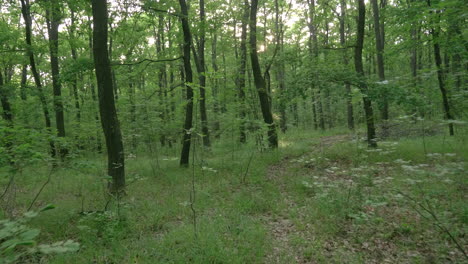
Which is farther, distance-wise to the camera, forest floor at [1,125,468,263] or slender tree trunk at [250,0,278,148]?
slender tree trunk at [250,0,278,148]

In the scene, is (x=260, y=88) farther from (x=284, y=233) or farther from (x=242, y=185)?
(x=284, y=233)

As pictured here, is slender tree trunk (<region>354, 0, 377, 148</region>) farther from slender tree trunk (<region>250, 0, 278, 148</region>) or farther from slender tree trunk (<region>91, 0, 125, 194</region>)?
slender tree trunk (<region>91, 0, 125, 194</region>)

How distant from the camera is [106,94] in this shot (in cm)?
636

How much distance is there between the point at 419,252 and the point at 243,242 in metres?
2.90

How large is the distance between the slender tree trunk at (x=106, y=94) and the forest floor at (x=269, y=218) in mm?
780

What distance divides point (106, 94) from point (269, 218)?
5.27m

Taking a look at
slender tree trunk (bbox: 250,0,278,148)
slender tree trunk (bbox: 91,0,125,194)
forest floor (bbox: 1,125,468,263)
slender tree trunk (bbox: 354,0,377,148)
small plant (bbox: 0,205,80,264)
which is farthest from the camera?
slender tree trunk (bbox: 250,0,278,148)

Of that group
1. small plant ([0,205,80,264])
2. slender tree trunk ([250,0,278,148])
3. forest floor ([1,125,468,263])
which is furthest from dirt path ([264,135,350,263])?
slender tree trunk ([250,0,278,148])

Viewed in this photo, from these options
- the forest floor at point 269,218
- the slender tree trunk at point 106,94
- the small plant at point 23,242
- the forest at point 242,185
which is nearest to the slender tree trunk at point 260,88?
the forest at point 242,185

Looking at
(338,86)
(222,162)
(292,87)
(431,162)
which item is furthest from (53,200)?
(431,162)

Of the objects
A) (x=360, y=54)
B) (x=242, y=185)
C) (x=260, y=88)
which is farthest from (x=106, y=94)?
(x=360, y=54)

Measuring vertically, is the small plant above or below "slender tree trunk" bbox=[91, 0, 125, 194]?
below

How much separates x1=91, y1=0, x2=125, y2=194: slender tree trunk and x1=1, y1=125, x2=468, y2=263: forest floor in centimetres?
78

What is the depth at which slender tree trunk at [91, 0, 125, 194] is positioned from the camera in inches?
245
